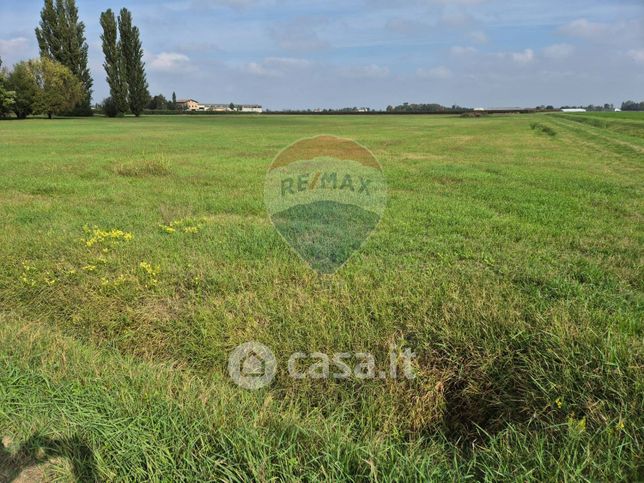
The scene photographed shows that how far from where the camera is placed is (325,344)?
12.7ft

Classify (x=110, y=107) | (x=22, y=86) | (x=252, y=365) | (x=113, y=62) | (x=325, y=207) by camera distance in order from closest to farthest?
(x=252, y=365) → (x=325, y=207) → (x=22, y=86) → (x=113, y=62) → (x=110, y=107)

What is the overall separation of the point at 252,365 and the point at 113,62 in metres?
79.9

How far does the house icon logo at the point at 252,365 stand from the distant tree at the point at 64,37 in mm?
76539

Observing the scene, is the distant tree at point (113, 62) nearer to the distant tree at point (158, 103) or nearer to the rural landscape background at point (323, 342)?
the distant tree at point (158, 103)

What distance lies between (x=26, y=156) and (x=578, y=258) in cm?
1950

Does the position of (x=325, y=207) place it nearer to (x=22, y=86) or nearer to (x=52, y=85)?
(x=52, y=85)

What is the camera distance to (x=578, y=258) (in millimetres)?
5387

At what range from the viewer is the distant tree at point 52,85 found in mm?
61344

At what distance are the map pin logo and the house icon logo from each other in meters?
1.57

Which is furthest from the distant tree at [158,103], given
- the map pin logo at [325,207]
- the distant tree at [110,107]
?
the map pin logo at [325,207]

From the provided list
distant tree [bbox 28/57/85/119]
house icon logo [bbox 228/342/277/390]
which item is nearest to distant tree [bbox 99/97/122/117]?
distant tree [bbox 28/57/85/119]

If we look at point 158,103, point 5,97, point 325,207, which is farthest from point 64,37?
point 325,207

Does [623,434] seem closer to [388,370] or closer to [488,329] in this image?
[488,329]

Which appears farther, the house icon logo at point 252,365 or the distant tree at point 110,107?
the distant tree at point 110,107
